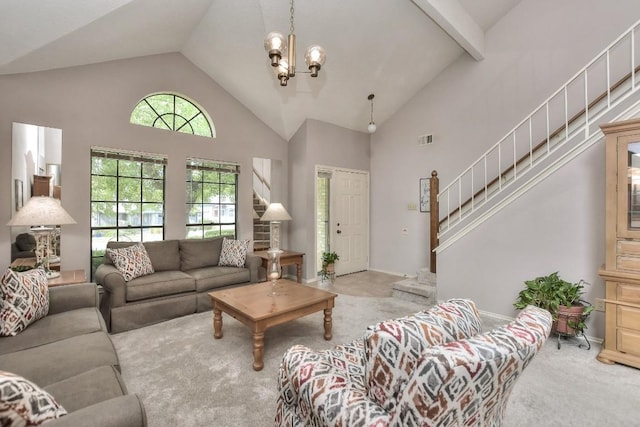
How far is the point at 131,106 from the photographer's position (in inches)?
161

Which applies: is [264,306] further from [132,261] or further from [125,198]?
[125,198]

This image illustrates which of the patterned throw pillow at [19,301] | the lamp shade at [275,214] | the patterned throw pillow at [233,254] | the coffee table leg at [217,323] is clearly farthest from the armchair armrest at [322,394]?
the lamp shade at [275,214]

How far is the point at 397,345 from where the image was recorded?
99cm

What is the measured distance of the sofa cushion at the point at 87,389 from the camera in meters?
1.32

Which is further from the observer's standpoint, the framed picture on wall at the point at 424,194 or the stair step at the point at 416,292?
the framed picture on wall at the point at 424,194

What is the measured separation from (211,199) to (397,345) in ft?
15.0

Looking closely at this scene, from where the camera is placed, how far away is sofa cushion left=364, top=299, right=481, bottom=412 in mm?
990

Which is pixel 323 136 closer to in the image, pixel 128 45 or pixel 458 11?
pixel 458 11

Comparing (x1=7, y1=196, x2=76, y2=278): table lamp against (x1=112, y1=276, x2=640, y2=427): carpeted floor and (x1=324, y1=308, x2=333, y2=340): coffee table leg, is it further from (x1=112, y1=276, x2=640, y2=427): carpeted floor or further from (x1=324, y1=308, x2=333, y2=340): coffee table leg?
(x1=324, y1=308, x2=333, y2=340): coffee table leg

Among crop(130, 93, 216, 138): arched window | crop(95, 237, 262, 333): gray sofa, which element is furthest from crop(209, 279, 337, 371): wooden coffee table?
crop(130, 93, 216, 138): arched window

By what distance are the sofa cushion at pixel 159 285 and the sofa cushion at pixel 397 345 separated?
122 inches

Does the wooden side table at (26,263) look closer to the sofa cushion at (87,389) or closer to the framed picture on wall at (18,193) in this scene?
the framed picture on wall at (18,193)

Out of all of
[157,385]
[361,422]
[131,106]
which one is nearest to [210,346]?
[157,385]

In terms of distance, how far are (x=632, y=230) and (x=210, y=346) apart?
3.81 metres
